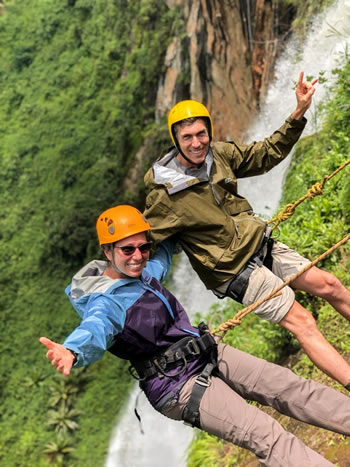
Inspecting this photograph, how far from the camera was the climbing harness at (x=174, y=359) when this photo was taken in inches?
127

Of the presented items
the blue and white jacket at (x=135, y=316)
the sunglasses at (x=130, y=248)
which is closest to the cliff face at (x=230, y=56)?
the sunglasses at (x=130, y=248)

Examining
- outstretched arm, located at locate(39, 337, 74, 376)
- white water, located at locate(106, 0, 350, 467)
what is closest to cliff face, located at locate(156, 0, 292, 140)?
white water, located at locate(106, 0, 350, 467)

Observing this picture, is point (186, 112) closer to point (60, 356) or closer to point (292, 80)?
point (60, 356)

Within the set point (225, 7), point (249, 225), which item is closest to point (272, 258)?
point (249, 225)

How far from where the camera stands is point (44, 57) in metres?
23.5

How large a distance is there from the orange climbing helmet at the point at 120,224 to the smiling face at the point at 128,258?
0.04 meters

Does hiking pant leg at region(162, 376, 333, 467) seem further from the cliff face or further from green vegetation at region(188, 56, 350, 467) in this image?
the cliff face

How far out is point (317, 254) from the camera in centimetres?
624

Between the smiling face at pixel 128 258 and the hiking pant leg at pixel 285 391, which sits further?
the smiling face at pixel 128 258

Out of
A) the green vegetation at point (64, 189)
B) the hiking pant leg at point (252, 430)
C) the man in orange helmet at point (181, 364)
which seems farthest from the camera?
the green vegetation at point (64, 189)

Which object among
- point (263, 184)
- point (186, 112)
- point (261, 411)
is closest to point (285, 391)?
point (261, 411)

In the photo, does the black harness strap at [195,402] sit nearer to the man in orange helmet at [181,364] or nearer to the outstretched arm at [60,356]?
→ the man in orange helmet at [181,364]

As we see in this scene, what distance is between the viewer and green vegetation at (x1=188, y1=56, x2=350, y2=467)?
16.5 feet

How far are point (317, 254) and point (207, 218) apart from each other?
3075 millimetres
